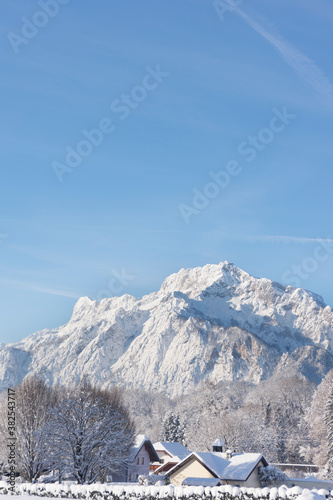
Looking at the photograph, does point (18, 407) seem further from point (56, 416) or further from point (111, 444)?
point (111, 444)

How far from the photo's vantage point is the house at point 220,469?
60031mm

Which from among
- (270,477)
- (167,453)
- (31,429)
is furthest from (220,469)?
(167,453)

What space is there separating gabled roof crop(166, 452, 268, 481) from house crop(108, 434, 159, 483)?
42.7 ft

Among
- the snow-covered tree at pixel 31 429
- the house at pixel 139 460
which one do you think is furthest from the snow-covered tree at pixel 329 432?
the snow-covered tree at pixel 31 429

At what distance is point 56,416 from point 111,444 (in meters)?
6.23

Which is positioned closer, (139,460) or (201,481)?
(201,481)

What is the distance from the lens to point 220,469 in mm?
61062

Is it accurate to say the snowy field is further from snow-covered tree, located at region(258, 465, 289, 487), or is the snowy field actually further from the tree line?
snow-covered tree, located at region(258, 465, 289, 487)

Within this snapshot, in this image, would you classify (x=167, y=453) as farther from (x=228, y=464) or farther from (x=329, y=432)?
(x=329, y=432)

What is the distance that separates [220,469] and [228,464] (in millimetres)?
1897

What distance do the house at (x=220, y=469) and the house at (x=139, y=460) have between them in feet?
35.6

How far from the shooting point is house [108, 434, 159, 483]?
74344 millimetres

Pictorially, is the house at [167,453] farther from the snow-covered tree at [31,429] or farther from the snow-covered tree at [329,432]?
the snow-covered tree at [31,429]

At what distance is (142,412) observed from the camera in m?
180
